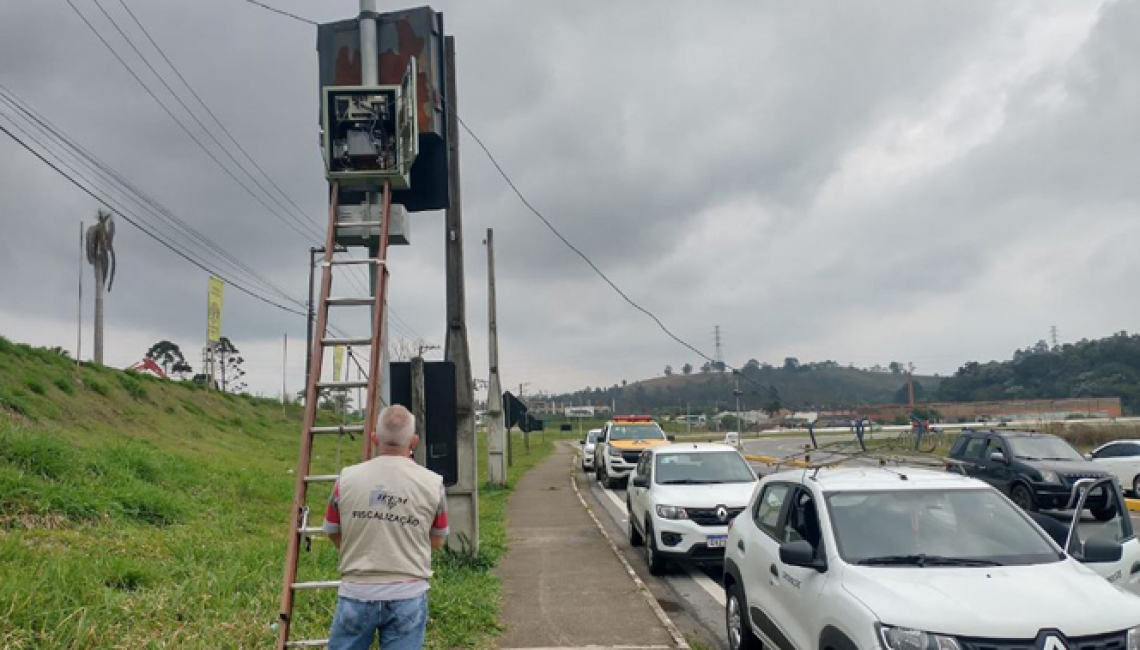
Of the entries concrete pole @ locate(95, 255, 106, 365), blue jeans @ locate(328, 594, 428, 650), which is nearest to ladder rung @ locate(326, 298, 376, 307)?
blue jeans @ locate(328, 594, 428, 650)

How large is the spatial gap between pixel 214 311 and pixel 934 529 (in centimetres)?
2371

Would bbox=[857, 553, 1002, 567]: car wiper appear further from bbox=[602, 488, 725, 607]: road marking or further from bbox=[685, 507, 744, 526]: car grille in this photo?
bbox=[685, 507, 744, 526]: car grille

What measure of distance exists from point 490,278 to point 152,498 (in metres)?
17.5

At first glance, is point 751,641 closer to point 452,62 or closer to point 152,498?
point 152,498

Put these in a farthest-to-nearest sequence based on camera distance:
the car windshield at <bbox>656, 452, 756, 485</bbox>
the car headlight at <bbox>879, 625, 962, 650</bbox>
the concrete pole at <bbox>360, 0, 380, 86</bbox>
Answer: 1. the car windshield at <bbox>656, 452, 756, 485</bbox>
2. the concrete pole at <bbox>360, 0, 380, 86</bbox>
3. the car headlight at <bbox>879, 625, 962, 650</bbox>

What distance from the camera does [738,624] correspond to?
21.7ft

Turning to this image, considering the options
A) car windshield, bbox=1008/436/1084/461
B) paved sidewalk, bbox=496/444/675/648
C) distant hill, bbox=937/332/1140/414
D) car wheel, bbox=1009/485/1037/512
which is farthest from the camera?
distant hill, bbox=937/332/1140/414

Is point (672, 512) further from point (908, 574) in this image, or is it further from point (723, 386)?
point (723, 386)

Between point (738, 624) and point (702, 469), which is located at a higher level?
point (702, 469)

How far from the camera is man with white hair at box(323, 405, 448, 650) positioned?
389 cm

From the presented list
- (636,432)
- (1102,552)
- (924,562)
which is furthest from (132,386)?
(1102,552)

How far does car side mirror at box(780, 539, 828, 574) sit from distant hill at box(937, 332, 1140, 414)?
223 ft

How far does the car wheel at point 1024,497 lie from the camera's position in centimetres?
1399

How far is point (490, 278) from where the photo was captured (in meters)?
26.8
